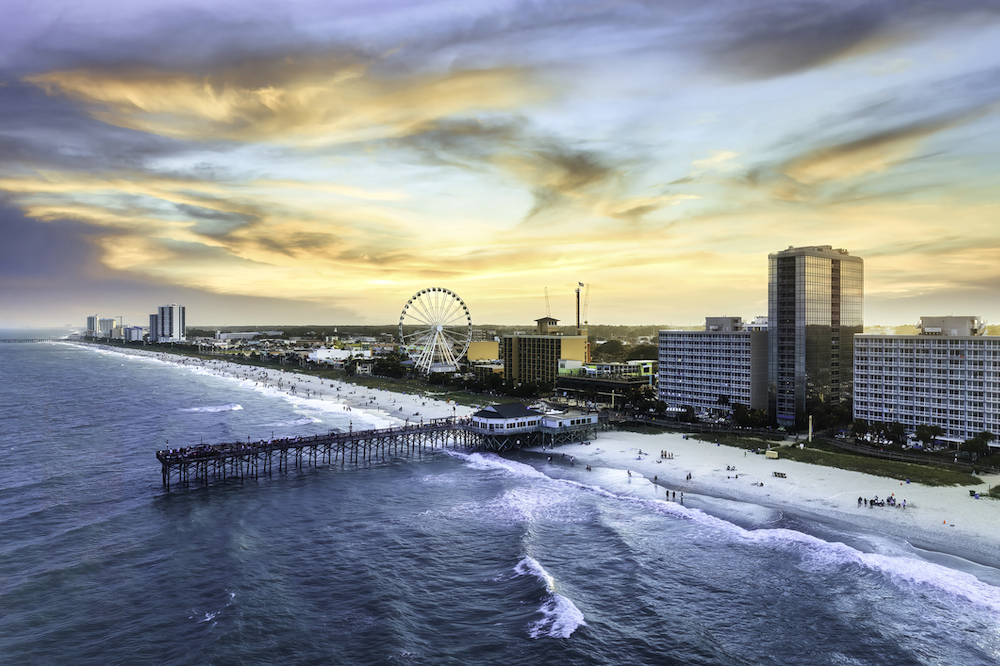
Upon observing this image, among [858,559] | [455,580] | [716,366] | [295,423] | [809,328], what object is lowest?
[455,580]

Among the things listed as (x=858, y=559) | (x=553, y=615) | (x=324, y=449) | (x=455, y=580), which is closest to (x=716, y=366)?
(x=858, y=559)

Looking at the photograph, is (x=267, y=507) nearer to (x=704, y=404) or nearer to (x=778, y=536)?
(x=778, y=536)

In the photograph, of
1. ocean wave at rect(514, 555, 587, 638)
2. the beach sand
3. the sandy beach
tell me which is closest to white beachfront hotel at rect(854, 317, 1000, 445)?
the beach sand

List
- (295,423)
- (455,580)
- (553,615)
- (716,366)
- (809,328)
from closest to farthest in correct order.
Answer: (553,615) < (455,580) < (809,328) < (295,423) < (716,366)

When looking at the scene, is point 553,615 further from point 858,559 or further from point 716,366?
point 716,366

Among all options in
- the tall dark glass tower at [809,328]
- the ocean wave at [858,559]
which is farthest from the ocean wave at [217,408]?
the tall dark glass tower at [809,328]

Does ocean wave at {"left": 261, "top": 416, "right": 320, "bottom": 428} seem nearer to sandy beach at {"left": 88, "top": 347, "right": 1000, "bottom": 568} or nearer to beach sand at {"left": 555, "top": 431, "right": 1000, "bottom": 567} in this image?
sandy beach at {"left": 88, "top": 347, "right": 1000, "bottom": 568}

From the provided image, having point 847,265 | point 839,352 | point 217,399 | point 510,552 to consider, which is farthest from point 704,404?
point 217,399
